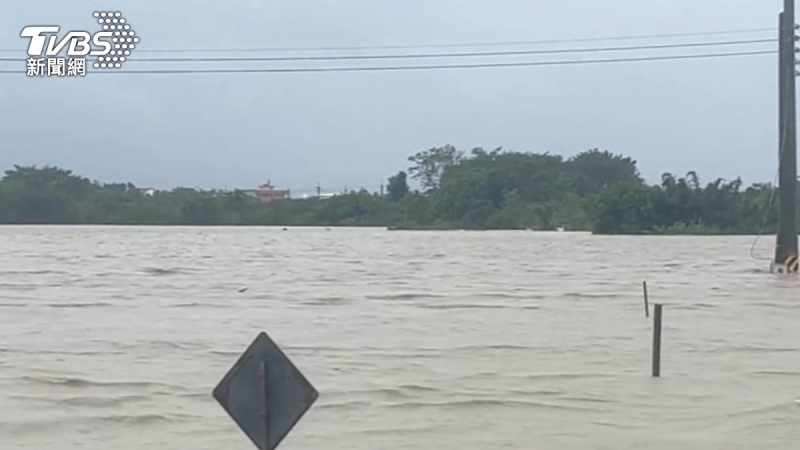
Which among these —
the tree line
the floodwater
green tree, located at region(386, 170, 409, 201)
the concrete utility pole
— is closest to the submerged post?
the floodwater

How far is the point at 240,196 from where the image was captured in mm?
83562

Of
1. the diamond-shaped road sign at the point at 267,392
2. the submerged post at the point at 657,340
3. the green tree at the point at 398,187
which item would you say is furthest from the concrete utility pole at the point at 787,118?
the green tree at the point at 398,187

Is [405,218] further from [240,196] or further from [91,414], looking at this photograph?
[91,414]

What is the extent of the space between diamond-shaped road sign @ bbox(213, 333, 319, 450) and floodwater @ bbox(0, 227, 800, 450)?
4143 millimetres

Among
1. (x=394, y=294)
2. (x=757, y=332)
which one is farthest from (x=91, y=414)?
(x=394, y=294)

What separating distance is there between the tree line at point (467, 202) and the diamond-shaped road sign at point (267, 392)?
61.5 metres

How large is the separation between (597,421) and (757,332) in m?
7.92

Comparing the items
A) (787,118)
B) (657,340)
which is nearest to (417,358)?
(657,340)

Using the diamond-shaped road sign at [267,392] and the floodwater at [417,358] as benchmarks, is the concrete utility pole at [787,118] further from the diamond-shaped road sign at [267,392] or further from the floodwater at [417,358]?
the diamond-shaped road sign at [267,392]

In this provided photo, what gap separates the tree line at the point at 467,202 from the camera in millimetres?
65938

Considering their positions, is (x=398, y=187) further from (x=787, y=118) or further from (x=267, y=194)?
(x=787, y=118)

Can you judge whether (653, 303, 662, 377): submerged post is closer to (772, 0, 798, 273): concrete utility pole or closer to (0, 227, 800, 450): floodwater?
(0, 227, 800, 450): floodwater

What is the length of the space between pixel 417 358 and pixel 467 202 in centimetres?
7152

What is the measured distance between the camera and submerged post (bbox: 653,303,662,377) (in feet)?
36.0
